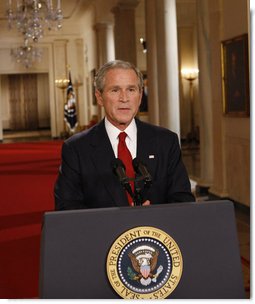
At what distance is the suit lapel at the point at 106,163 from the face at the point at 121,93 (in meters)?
0.19

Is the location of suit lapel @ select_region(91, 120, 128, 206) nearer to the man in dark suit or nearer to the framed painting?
the man in dark suit

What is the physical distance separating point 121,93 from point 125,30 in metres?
14.0

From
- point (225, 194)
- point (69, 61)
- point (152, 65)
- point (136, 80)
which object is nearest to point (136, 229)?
point (136, 80)

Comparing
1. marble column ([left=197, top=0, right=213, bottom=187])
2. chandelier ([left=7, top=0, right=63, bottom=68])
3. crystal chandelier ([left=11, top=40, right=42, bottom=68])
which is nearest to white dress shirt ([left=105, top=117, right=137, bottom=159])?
marble column ([left=197, top=0, right=213, bottom=187])

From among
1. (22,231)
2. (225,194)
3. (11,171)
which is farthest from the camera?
(11,171)

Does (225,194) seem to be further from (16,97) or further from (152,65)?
(16,97)

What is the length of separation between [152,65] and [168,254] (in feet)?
36.3

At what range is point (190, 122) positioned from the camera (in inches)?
851

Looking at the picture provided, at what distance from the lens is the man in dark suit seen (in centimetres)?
218

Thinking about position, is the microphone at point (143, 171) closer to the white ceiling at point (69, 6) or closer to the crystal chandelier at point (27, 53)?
the white ceiling at point (69, 6)

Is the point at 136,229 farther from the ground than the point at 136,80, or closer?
closer

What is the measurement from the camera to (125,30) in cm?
1571

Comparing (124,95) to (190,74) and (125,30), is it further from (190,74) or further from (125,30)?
(190,74)

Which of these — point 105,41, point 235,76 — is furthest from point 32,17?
point 235,76
